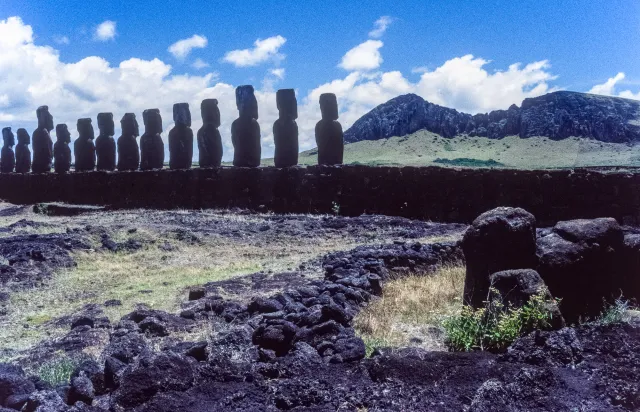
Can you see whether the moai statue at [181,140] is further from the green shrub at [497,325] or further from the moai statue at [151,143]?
the green shrub at [497,325]

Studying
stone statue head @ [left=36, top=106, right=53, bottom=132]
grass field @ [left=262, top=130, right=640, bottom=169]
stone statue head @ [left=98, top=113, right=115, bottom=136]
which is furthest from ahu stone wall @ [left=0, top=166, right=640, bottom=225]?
grass field @ [left=262, top=130, right=640, bottom=169]

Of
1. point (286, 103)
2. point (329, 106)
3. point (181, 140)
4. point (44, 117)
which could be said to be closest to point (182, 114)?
point (181, 140)

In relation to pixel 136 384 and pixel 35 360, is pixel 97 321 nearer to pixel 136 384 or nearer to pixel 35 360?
pixel 35 360

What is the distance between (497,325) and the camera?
4.97 meters

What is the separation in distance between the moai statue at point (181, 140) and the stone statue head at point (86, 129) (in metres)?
5.85

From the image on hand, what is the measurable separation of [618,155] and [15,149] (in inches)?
1711

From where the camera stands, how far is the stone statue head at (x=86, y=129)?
25.1 metres

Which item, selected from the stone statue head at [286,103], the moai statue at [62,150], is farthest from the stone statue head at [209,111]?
the moai statue at [62,150]

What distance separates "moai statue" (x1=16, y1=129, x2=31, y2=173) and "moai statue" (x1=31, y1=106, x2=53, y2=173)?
2281 mm

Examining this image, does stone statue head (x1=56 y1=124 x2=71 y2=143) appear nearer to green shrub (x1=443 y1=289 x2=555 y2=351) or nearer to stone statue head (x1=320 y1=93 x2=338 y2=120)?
stone statue head (x1=320 y1=93 x2=338 y2=120)

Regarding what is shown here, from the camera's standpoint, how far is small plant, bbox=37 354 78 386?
4410 mm

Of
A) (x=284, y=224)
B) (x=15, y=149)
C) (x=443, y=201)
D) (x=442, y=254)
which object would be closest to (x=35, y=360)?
(x=442, y=254)

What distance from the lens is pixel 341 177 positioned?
52.9 feet

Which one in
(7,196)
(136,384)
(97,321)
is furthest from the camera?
(7,196)
